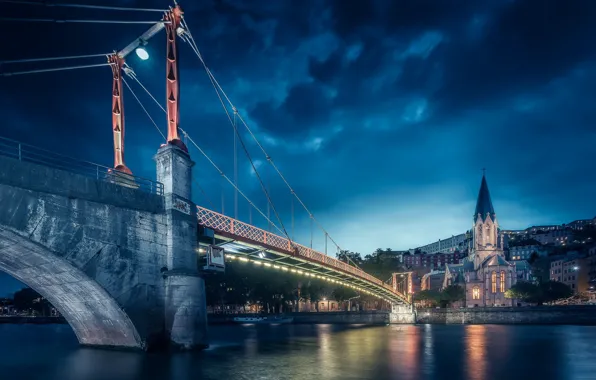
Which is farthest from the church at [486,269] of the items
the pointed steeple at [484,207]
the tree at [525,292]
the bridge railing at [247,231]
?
the bridge railing at [247,231]

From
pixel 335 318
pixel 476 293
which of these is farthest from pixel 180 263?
pixel 476 293

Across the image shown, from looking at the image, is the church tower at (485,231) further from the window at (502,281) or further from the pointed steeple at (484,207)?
the window at (502,281)

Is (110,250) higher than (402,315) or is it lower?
higher

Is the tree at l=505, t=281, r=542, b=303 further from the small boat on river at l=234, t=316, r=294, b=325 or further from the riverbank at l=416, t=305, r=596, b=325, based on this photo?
the small boat on river at l=234, t=316, r=294, b=325

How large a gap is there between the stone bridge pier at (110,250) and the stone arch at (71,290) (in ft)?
0.22

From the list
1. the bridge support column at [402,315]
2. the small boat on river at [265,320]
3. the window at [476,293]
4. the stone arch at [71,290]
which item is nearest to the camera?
the stone arch at [71,290]

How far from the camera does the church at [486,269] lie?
104 meters

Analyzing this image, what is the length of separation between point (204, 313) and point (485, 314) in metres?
63.7

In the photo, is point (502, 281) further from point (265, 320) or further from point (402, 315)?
point (265, 320)

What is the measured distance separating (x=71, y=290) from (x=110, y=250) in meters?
3.57

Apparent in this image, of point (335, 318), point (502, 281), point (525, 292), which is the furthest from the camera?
point (502, 281)

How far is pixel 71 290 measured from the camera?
19.6m

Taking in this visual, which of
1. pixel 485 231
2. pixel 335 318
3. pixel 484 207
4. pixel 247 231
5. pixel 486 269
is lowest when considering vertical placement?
pixel 335 318

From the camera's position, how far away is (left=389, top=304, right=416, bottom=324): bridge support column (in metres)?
77.1
